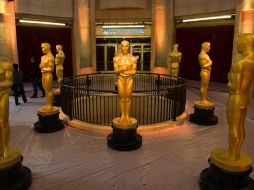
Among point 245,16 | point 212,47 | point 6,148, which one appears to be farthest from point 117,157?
point 212,47

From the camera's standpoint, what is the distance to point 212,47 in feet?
47.1

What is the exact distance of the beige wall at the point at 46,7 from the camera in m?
11.4

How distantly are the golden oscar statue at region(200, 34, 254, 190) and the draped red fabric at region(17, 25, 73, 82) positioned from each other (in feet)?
43.2

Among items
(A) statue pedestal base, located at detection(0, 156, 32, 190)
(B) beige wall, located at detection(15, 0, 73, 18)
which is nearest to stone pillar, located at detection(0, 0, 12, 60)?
(B) beige wall, located at detection(15, 0, 73, 18)

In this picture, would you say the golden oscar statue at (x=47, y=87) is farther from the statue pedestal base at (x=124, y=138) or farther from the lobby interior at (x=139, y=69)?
the statue pedestal base at (x=124, y=138)

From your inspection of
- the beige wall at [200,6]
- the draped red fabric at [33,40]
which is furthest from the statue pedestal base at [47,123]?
the beige wall at [200,6]

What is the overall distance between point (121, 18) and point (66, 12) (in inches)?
149

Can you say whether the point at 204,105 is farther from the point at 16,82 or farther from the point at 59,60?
the point at 16,82

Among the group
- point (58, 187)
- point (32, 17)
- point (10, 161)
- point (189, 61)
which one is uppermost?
point (32, 17)

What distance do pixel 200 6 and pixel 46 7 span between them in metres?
7.83

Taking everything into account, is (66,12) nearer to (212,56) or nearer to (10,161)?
(212,56)

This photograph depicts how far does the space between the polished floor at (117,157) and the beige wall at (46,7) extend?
6538 mm

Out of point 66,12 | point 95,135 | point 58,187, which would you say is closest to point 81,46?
point 66,12

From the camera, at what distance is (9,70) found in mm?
3809
